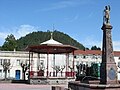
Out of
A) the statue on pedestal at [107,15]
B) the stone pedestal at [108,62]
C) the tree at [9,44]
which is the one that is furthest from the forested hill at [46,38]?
the stone pedestal at [108,62]

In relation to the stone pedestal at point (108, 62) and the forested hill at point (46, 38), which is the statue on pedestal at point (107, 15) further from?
the forested hill at point (46, 38)

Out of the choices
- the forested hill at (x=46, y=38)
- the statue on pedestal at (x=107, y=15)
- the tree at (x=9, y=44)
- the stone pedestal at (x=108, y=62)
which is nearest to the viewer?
the stone pedestal at (x=108, y=62)

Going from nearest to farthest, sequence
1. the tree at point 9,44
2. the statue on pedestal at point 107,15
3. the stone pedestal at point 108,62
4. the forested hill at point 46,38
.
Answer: the stone pedestal at point 108,62 < the statue on pedestal at point 107,15 < the tree at point 9,44 < the forested hill at point 46,38

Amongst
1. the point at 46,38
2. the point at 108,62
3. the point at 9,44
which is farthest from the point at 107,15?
the point at 46,38

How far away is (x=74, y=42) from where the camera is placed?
161 metres

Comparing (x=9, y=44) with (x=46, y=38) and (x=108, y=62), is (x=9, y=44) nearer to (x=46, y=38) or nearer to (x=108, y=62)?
(x=46, y=38)

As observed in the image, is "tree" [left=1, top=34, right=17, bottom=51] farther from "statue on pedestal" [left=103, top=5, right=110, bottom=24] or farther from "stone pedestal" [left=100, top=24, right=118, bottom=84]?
"stone pedestal" [left=100, top=24, right=118, bottom=84]

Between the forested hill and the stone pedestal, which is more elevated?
the forested hill

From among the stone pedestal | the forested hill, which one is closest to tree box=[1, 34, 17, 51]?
the forested hill

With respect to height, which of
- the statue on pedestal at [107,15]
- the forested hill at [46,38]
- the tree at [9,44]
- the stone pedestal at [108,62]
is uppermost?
the forested hill at [46,38]

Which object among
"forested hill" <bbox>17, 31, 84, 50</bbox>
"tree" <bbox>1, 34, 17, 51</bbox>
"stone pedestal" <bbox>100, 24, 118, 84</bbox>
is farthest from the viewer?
"forested hill" <bbox>17, 31, 84, 50</bbox>

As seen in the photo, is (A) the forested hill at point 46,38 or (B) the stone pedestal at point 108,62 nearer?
(B) the stone pedestal at point 108,62

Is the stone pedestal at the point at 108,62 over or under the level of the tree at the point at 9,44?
under

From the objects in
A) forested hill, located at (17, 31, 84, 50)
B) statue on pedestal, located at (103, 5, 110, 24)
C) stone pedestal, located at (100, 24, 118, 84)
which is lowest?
stone pedestal, located at (100, 24, 118, 84)
